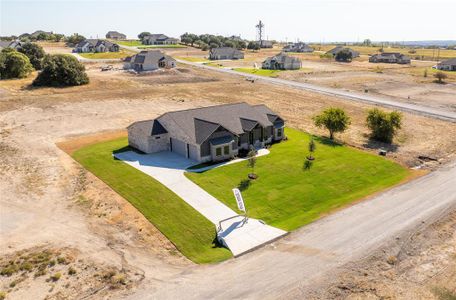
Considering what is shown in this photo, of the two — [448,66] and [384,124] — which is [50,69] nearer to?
[384,124]

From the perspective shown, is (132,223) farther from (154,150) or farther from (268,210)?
(154,150)

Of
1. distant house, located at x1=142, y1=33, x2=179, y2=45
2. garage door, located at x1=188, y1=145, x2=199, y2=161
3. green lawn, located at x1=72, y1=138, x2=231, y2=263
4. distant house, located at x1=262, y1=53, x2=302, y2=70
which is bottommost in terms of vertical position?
green lawn, located at x1=72, y1=138, x2=231, y2=263

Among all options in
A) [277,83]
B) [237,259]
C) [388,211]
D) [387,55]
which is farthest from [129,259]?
[387,55]

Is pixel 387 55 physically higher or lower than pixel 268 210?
higher

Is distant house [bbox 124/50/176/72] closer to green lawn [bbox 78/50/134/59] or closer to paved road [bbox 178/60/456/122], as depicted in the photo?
paved road [bbox 178/60/456/122]

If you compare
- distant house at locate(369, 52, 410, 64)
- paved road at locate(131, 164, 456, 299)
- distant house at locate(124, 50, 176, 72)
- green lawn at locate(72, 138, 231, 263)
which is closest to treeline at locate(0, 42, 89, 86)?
distant house at locate(124, 50, 176, 72)

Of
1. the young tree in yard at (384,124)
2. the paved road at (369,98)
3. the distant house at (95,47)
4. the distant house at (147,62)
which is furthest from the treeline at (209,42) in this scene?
the young tree in yard at (384,124)

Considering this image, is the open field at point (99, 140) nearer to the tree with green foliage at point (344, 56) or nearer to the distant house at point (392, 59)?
the tree with green foliage at point (344, 56)

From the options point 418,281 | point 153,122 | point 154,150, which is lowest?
point 418,281
